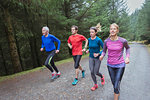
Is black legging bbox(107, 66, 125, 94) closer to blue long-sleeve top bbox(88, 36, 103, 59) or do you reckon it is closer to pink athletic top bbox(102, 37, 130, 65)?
pink athletic top bbox(102, 37, 130, 65)

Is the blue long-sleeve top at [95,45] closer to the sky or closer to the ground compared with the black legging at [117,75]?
closer to the sky

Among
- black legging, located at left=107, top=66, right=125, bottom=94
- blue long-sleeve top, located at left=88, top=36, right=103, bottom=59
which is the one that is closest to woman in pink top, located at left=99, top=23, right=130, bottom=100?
black legging, located at left=107, top=66, right=125, bottom=94

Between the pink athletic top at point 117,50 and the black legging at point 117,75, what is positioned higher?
the pink athletic top at point 117,50

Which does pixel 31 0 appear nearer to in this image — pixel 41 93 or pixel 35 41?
pixel 41 93

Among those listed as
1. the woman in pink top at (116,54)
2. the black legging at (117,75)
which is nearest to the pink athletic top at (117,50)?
the woman in pink top at (116,54)

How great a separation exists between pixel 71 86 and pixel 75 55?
4.17 ft

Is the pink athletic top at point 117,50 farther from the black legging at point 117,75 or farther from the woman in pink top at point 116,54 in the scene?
the black legging at point 117,75

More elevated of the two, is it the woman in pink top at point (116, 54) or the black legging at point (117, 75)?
the woman in pink top at point (116, 54)

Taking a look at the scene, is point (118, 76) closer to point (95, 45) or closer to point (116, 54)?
point (116, 54)

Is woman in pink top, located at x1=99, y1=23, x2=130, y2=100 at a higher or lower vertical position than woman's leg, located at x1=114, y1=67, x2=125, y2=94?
higher

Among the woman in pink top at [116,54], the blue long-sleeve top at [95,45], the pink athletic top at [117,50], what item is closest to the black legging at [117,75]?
the woman in pink top at [116,54]

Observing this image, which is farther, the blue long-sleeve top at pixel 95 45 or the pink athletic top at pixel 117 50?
the blue long-sleeve top at pixel 95 45

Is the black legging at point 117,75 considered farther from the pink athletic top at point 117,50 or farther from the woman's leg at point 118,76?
the pink athletic top at point 117,50

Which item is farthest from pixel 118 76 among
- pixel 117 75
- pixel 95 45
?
pixel 95 45
